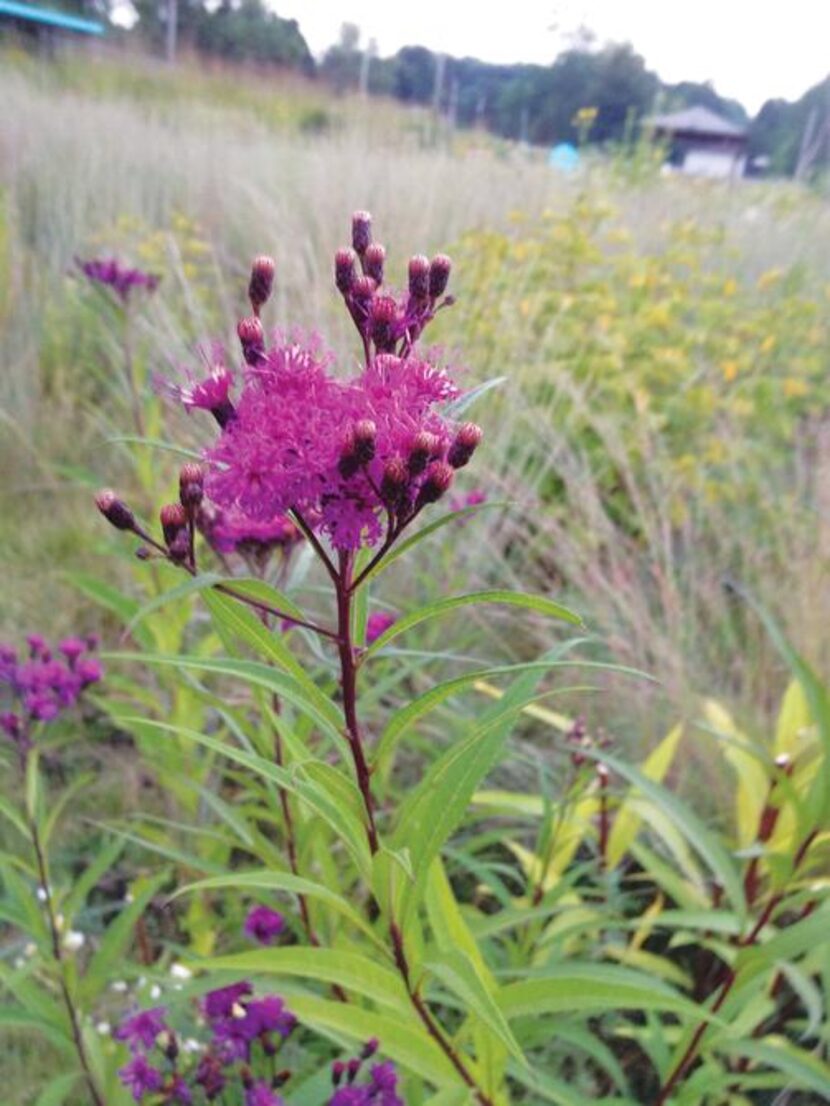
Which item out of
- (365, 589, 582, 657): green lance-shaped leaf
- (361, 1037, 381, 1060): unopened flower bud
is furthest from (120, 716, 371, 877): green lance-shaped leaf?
(361, 1037, 381, 1060): unopened flower bud

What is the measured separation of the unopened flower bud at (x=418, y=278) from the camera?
30.9 inches

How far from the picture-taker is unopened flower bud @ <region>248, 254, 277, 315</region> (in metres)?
0.80

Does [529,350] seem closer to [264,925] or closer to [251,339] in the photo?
[264,925]

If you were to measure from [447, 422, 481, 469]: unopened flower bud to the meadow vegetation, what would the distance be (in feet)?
0.15

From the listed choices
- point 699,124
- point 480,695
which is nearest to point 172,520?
point 480,695

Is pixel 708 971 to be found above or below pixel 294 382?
below

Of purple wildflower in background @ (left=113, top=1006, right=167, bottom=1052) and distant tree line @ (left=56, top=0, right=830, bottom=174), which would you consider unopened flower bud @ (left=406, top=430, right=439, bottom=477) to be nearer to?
purple wildflower in background @ (left=113, top=1006, right=167, bottom=1052)

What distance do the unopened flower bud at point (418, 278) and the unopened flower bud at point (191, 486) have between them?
0.23 metres

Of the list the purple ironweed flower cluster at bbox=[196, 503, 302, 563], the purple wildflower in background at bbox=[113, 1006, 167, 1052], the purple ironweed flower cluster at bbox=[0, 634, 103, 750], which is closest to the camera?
the purple wildflower in background at bbox=[113, 1006, 167, 1052]

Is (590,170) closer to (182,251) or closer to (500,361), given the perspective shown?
(182,251)

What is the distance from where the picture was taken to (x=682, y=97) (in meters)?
6.48

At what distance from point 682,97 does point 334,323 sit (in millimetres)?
4550

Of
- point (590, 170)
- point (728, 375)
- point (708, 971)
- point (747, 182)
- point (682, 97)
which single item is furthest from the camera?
point (747, 182)

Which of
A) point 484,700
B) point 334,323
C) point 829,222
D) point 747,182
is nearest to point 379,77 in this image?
point 747,182
